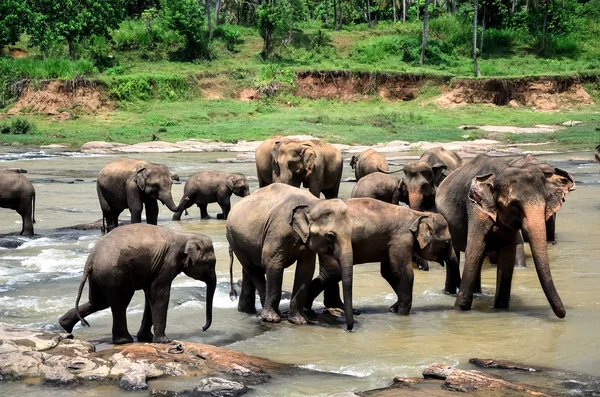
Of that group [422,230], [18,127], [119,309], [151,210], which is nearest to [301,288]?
[422,230]

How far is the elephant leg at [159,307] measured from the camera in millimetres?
8914

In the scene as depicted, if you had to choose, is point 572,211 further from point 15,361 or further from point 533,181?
point 15,361

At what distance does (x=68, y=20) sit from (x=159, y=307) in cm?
4317

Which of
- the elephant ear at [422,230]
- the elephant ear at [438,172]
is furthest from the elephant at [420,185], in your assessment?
the elephant ear at [422,230]

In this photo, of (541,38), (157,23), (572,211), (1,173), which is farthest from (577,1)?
(1,173)

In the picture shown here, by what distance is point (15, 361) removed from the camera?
793 centimetres

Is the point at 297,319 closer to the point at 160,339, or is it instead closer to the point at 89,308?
the point at 160,339

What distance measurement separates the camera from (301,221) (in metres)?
9.66

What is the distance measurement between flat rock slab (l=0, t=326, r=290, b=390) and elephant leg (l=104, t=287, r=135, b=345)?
1.32 feet

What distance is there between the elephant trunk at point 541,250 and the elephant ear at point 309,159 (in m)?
7.95

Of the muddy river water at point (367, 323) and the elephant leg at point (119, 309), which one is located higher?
the elephant leg at point (119, 309)

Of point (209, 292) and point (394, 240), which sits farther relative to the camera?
point (394, 240)

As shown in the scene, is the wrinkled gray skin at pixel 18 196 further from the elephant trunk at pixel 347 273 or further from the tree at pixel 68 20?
the tree at pixel 68 20

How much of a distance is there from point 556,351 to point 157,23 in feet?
166
